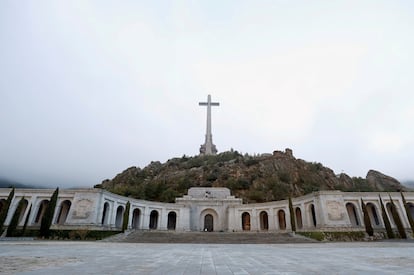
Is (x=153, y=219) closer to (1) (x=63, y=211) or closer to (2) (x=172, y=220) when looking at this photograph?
(2) (x=172, y=220)

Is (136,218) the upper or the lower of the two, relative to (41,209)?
lower

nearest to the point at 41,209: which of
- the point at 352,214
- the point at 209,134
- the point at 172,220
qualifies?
the point at 172,220

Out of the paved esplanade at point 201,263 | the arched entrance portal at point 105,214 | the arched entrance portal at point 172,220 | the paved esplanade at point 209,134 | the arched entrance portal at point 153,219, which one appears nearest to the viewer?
the paved esplanade at point 201,263

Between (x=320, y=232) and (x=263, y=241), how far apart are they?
5843mm

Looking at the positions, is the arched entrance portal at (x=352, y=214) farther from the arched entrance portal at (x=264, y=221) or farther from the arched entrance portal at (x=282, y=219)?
the arched entrance portal at (x=264, y=221)

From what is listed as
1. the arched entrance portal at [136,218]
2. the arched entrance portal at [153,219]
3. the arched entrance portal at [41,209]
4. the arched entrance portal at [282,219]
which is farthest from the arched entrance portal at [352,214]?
the arched entrance portal at [41,209]

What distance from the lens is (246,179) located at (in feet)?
199

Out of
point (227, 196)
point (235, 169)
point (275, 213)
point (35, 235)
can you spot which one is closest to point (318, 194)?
point (275, 213)

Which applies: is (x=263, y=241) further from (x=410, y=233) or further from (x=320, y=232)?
(x=410, y=233)

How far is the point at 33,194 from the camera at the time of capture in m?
31.8

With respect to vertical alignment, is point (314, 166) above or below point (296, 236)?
above

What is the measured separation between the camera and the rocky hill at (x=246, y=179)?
55.0 meters

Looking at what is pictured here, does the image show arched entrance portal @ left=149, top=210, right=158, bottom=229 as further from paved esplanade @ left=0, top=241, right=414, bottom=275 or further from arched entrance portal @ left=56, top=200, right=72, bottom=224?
paved esplanade @ left=0, top=241, right=414, bottom=275

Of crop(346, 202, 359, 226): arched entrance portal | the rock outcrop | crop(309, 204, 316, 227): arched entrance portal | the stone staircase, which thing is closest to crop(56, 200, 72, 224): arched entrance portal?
the stone staircase
